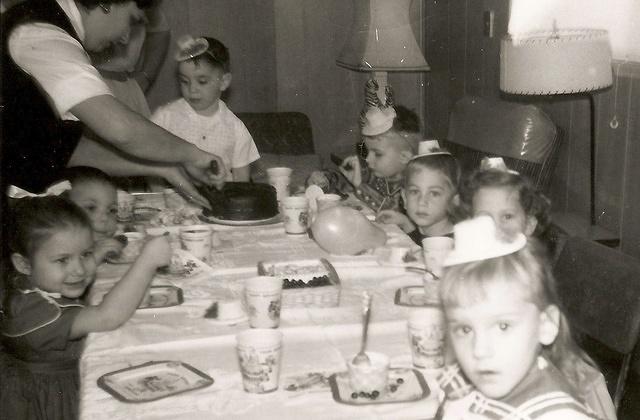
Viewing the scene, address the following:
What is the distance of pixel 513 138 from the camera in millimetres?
3688

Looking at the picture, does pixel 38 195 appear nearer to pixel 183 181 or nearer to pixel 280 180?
pixel 183 181

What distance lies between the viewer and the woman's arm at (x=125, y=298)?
69.2 inches

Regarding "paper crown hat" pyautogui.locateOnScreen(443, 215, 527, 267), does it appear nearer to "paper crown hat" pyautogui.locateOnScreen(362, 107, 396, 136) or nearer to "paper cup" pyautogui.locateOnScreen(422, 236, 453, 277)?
"paper cup" pyautogui.locateOnScreen(422, 236, 453, 277)

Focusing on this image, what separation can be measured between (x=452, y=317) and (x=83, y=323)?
35.0 inches

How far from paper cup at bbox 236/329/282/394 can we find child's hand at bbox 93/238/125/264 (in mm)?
1040

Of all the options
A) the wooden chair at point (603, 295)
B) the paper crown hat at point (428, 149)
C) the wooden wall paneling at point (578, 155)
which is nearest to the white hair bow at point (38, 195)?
the paper crown hat at point (428, 149)

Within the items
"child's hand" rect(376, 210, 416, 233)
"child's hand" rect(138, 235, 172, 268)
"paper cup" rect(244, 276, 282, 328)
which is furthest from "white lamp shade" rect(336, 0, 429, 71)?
"paper cup" rect(244, 276, 282, 328)

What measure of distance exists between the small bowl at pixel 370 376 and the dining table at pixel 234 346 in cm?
3

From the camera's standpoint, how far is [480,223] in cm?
127

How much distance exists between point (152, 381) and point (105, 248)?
0.95m

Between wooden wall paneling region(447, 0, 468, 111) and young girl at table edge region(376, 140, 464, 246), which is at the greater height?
wooden wall paneling region(447, 0, 468, 111)

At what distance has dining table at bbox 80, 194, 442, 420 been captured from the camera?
1355 mm

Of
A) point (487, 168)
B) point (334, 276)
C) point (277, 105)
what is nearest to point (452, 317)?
point (334, 276)

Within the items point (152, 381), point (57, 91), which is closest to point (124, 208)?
point (57, 91)
